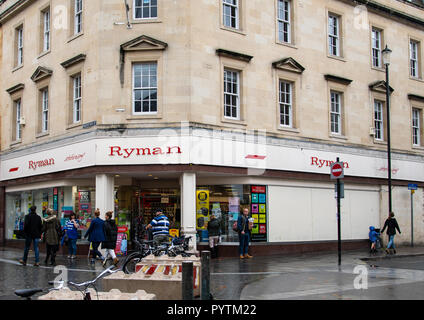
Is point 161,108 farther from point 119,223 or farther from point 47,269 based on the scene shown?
point 47,269

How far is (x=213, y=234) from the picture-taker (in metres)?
21.1

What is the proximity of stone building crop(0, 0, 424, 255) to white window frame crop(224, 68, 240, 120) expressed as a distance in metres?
0.06

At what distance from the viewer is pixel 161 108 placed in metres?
20.8

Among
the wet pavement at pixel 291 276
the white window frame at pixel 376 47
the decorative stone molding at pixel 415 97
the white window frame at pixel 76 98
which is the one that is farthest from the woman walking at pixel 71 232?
the decorative stone molding at pixel 415 97

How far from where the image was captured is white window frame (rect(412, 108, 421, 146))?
30.0m

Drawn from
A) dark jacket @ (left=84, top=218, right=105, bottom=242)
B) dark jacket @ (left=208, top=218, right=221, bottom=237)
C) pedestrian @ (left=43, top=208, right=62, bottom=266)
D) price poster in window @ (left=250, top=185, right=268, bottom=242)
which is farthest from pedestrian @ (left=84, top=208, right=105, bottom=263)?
price poster in window @ (left=250, top=185, right=268, bottom=242)

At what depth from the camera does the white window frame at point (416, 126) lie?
3002 cm

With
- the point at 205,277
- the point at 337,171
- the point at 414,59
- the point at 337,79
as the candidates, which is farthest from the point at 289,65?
the point at 205,277

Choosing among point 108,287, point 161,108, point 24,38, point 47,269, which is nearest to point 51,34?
point 24,38

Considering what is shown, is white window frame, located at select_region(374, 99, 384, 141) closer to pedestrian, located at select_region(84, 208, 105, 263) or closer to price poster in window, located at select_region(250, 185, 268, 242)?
price poster in window, located at select_region(250, 185, 268, 242)

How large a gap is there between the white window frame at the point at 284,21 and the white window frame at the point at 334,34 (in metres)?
2.65

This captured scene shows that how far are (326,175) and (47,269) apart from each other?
1307cm

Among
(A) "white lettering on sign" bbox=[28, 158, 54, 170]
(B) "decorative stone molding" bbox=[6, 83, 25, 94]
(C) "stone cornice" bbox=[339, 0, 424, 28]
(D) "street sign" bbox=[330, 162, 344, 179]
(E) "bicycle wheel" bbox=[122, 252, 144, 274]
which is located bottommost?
(E) "bicycle wheel" bbox=[122, 252, 144, 274]

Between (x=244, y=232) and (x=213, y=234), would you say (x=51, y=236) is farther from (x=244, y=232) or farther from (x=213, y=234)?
(x=244, y=232)
